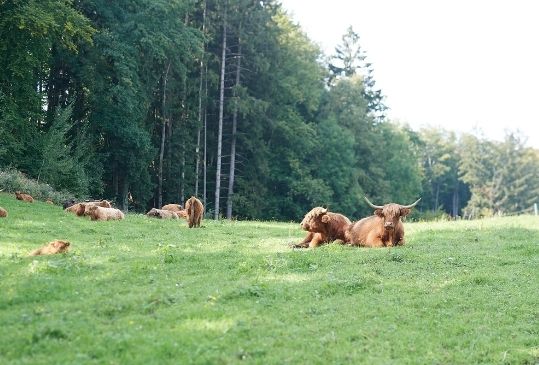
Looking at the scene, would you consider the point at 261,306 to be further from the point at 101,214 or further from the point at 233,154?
the point at 233,154

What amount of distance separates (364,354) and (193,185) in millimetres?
35792

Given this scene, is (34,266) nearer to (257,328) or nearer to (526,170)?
(257,328)

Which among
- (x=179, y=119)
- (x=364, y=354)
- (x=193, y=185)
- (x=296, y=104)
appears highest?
(x=296, y=104)

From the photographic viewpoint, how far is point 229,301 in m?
7.63

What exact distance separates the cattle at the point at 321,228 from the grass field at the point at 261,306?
1.74 metres

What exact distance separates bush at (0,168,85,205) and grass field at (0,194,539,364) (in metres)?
10.8

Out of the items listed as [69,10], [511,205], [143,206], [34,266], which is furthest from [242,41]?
[511,205]

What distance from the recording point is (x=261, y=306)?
7.55 metres

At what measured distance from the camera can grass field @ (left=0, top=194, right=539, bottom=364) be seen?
19.3 ft

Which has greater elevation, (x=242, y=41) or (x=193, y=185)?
(x=242, y=41)

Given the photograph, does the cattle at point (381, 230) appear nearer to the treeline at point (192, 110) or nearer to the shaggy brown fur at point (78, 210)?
the shaggy brown fur at point (78, 210)

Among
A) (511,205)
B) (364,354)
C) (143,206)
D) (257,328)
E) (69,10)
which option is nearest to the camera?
(364,354)

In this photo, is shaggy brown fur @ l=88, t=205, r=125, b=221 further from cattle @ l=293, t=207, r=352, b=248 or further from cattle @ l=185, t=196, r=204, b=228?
cattle @ l=293, t=207, r=352, b=248

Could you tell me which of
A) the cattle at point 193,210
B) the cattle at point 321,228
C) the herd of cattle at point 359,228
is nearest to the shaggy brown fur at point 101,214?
the cattle at point 193,210
